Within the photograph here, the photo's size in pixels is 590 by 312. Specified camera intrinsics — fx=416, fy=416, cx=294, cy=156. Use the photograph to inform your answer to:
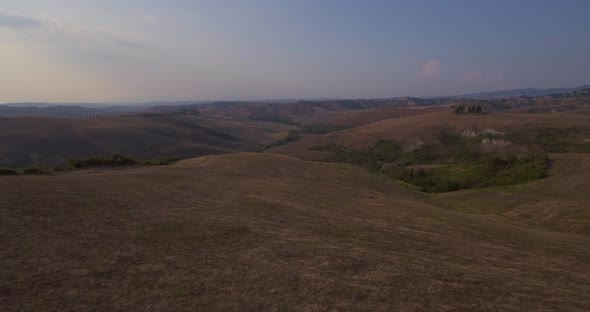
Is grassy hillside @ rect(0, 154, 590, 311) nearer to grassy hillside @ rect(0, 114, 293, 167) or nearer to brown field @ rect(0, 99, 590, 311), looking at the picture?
brown field @ rect(0, 99, 590, 311)

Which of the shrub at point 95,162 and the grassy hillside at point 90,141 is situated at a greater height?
the shrub at point 95,162

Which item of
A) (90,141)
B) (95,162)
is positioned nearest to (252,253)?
(95,162)

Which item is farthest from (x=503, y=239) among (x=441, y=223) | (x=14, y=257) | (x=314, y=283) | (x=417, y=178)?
(x=417, y=178)

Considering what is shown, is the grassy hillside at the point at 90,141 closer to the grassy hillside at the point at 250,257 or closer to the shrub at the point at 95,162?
the shrub at the point at 95,162

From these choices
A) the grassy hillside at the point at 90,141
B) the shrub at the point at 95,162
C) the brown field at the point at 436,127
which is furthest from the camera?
the brown field at the point at 436,127

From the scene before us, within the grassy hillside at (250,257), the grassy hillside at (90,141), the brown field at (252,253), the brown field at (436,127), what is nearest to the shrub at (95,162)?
the brown field at (252,253)

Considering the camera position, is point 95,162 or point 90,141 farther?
point 90,141

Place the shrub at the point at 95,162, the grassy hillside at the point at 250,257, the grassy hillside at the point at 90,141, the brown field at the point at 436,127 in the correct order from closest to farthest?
the grassy hillside at the point at 250,257, the shrub at the point at 95,162, the grassy hillside at the point at 90,141, the brown field at the point at 436,127

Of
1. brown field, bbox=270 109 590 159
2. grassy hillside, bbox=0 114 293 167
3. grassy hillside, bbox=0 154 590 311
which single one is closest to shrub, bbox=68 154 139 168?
grassy hillside, bbox=0 154 590 311

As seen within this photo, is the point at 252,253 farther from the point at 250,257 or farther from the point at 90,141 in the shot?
the point at 90,141
